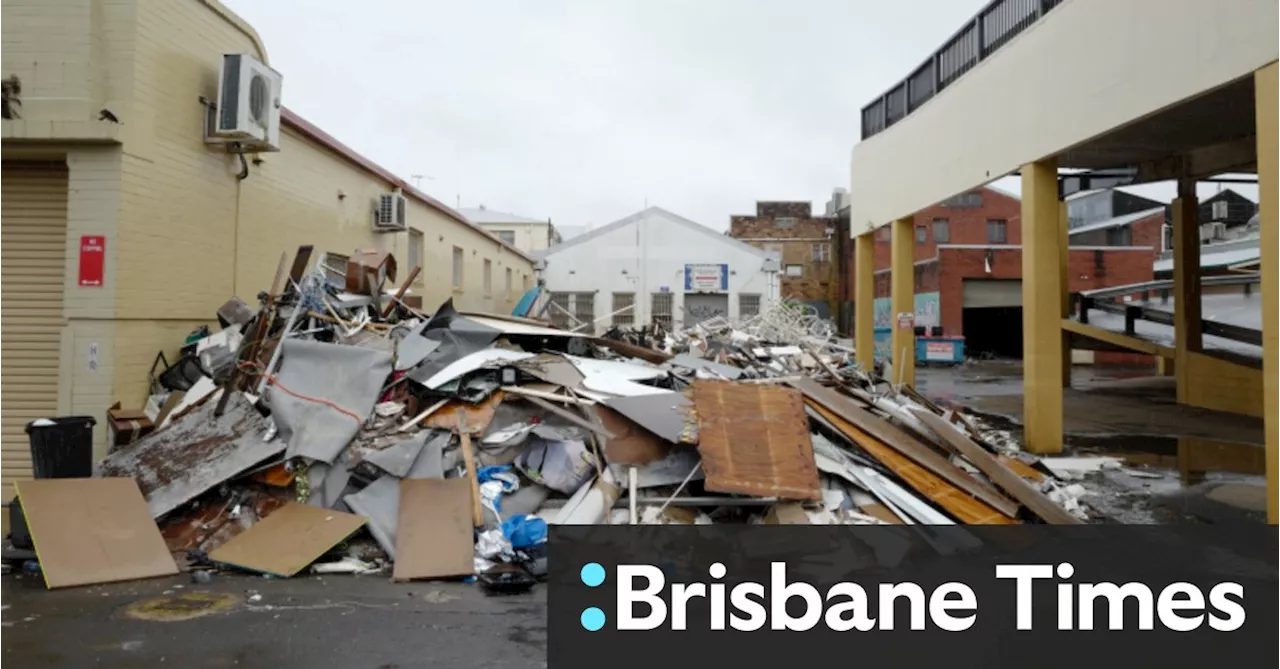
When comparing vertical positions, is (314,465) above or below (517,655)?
above

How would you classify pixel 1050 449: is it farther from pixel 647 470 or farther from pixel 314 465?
pixel 314 465

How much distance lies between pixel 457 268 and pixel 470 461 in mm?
16390

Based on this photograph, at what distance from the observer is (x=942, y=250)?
3169cm

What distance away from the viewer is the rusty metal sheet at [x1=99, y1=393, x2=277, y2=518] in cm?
641

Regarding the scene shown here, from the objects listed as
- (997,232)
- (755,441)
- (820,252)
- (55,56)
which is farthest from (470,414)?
(997,232)

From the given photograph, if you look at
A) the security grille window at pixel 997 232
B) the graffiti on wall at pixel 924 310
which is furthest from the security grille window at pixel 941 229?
the graffiti on wall at pixel 924 310

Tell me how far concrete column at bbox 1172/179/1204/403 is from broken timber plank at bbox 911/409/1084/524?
1054 cm

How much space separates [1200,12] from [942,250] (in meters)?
25.5

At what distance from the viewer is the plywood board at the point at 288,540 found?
18.5 ft

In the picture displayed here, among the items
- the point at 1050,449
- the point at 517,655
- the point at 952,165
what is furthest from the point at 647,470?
the point at 952,165

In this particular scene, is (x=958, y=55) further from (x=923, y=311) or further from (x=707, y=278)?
(x=923, y=311)

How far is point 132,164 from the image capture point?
7.80 m

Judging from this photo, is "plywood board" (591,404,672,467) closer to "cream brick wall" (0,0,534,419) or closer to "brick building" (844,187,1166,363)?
"cream brick wall" (0,0,534,419)

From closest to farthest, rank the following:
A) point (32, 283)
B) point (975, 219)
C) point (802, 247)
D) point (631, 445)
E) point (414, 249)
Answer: point (631, 445) < point (32, 283) < point (414, 249) < point (975, 219) < point (802, 247)
